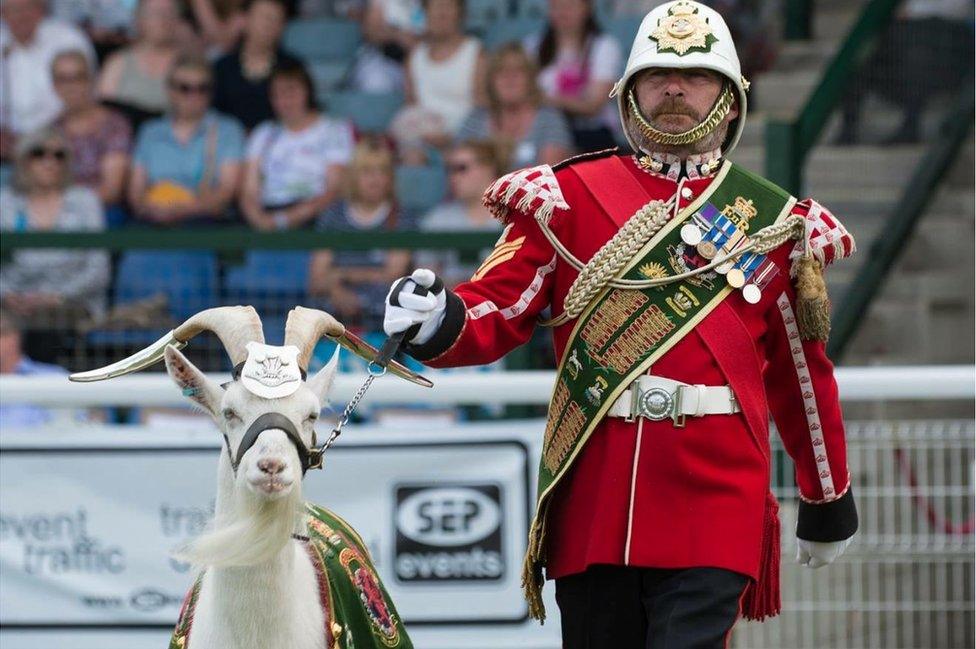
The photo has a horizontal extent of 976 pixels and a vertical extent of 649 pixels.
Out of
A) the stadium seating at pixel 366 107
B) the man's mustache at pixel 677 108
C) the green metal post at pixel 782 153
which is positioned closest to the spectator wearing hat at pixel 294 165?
the stadium seating at pixel 366 107

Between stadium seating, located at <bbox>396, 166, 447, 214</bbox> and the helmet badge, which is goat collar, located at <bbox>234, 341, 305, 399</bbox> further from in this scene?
stadium seating, located at <bbox>396, 166, 447, 214</bbox>

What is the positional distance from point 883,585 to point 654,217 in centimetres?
276

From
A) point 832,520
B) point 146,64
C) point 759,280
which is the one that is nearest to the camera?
point 759,280

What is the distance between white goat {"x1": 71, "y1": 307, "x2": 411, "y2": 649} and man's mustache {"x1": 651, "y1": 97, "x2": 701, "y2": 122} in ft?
3.33

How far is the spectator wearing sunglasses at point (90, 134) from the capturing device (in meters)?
10.8

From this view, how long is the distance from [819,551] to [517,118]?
19.6 ft

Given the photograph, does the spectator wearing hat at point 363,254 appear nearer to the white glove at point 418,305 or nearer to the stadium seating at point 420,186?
the stadium seating at point 420,186

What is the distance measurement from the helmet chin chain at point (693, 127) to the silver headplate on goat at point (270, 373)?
1.04 meters

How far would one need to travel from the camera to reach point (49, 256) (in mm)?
9406

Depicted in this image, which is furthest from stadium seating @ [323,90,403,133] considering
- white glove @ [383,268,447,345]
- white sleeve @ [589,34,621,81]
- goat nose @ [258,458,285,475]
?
goat nose @ [258,458,285,475]

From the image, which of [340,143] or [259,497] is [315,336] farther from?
[340,143]

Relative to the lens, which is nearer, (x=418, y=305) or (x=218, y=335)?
(x=418, y=305)

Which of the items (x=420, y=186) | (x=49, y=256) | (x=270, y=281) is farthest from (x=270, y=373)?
(x=420, y=186)

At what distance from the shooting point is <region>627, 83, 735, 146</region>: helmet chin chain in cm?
456
